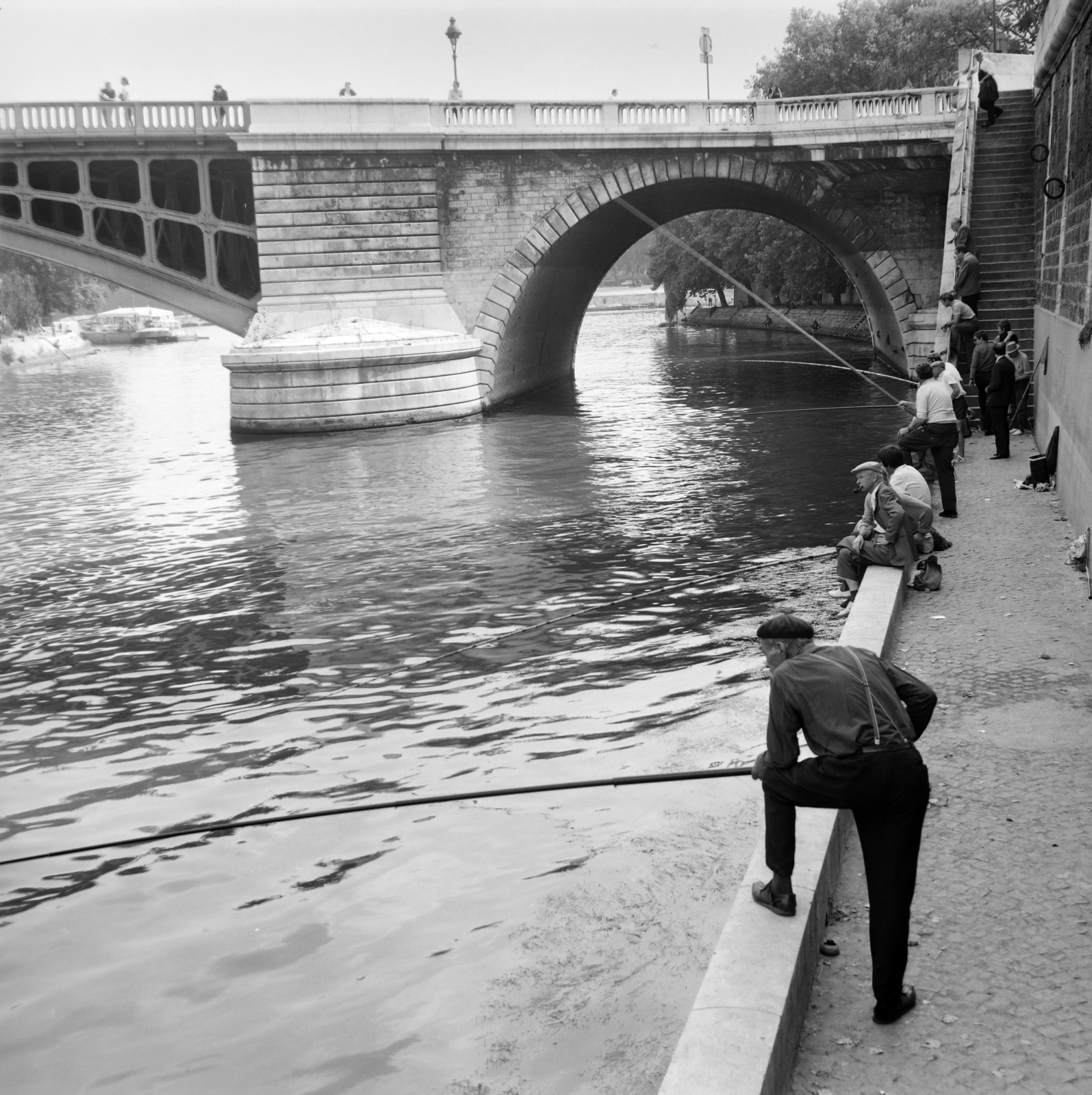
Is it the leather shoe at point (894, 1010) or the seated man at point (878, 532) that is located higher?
the seated man at point (878, 532)

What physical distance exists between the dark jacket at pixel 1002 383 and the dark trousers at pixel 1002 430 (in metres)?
0.07

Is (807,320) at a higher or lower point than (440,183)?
lower

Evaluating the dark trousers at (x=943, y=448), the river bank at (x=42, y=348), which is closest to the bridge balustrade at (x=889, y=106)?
the dark trousers at (x=943, y=448)

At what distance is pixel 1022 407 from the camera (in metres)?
18.4

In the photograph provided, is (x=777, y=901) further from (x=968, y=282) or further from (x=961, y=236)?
(x=961, y=236)

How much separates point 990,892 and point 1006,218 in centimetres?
1954

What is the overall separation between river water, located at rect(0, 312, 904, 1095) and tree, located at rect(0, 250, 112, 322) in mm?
49287

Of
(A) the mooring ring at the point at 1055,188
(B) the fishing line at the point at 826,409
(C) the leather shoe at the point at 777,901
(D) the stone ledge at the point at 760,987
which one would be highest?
(A) the mooring ring at the point at 1055,188

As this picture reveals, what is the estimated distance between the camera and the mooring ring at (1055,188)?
15814 mm

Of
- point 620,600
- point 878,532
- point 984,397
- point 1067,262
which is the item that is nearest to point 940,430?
point 878,532

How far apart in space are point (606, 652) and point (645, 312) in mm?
80656

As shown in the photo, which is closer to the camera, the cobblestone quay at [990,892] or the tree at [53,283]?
the cobblestone quay at [990,892]

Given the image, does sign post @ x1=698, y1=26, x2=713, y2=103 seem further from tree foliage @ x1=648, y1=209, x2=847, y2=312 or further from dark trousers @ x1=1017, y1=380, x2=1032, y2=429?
dark trousers @ x1=1017, y1=380, x2=1032, y2=429

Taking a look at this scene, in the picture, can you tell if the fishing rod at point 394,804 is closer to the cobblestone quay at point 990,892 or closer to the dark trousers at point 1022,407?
the cobblestone quay at point 990,892
